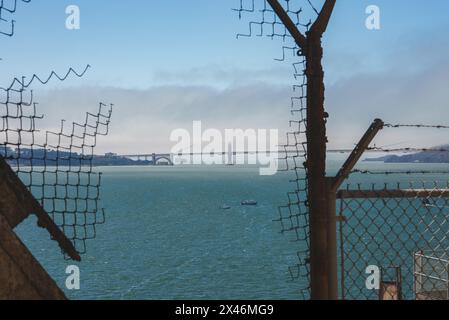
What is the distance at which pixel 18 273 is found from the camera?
2688mm

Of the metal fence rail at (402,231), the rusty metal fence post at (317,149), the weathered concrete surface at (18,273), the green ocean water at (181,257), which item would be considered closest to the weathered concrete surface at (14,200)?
the weathered concrete surface at (18,273)

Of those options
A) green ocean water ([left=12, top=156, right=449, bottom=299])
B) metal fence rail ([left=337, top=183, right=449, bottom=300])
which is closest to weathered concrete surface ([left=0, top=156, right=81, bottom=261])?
metal fence rail ([left=337, top=183, right=449, bottom=300])

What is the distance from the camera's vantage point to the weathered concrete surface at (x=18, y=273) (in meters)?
2.62

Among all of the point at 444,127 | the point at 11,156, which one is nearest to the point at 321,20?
the point at 444,127

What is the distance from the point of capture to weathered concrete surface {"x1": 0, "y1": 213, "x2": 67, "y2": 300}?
2615 mm

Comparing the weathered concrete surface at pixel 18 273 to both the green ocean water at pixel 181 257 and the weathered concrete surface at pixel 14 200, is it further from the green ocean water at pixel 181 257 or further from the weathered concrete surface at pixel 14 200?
the green ocean water at pixel 181 257

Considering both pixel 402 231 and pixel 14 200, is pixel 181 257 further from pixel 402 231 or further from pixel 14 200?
pixel 14 200

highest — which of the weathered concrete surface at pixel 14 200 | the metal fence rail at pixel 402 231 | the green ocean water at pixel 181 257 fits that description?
the weathered concrete surface at pixel 14 200

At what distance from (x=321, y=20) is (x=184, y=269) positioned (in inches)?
2760

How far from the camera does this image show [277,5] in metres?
3.48

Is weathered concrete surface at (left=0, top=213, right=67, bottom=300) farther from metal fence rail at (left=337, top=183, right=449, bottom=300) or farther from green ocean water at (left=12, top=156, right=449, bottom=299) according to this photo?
green ocean water at (left=12, top=156, right=449, bottom=299)

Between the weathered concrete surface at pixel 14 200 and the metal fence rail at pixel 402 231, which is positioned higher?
the weathered concrete surface at pixel 14 200

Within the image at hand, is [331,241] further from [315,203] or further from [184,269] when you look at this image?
[184,269]

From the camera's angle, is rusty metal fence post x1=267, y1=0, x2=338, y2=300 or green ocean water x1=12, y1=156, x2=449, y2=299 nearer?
rusty metal fence post x1=267, y1=0, x2=338, y2=300
